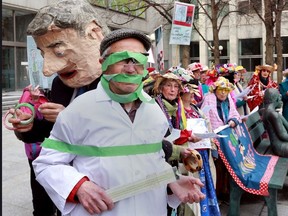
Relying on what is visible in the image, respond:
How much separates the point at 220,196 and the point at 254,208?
0.48 m

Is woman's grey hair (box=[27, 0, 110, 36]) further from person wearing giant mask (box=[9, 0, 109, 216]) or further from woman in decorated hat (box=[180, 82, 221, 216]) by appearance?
woman in decorated hat (box=[180, 82, 221, 216])

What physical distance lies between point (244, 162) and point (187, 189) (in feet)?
8.42

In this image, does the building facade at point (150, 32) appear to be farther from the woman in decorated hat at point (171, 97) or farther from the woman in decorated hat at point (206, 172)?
the woman in decorated hat at point (206, 172)

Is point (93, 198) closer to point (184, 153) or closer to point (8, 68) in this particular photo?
point (184, 153)

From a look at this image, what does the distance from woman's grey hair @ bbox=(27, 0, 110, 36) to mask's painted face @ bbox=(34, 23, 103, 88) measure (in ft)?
0.10

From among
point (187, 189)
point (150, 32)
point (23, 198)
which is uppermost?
point (150, 32)

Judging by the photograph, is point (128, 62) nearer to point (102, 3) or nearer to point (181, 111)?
point (181, 111)

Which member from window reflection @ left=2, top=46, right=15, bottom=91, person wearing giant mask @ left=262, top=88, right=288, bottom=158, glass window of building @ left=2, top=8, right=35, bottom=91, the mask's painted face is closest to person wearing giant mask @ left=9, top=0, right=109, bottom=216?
the mask's painted face

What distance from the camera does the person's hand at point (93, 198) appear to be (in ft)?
4.66

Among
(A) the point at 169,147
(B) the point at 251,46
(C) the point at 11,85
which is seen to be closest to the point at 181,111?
(A) the point at 169,147

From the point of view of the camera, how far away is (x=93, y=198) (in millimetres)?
1424

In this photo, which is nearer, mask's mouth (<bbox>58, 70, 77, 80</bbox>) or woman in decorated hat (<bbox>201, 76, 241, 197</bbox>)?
mask's mouth (<bbox>58, 70, 77, 80</bbox>)

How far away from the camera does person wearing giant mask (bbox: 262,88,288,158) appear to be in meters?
4.34

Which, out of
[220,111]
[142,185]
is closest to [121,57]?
[142,185]
